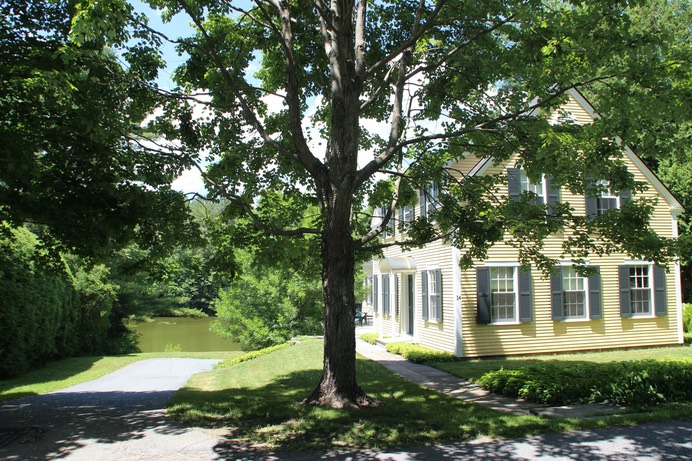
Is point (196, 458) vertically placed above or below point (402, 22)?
below

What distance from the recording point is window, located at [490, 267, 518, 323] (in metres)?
16.1

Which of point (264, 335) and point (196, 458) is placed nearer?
point (196, 458)

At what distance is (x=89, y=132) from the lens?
8250 mm

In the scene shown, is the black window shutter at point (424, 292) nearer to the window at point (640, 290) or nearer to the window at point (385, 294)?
the window at point (385, 294)

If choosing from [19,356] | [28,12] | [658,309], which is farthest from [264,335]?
[28,12]

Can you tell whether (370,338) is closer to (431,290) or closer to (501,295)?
(431,290)

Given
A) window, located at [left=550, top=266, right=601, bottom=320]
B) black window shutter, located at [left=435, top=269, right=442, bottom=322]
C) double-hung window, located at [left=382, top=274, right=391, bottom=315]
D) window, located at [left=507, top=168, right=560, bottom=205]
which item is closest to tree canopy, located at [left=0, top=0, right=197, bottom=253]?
black window shutter, located at [left=435, top=269, right=442, bottom=322]

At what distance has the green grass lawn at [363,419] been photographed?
7.10m

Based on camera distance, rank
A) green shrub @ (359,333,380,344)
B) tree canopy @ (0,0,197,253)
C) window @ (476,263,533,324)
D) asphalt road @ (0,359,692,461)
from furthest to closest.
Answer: green shrub @ (359,333,380,344), window @ (476,263,533,324), tree canopy @ (0,0,197,253), asphalt road @ (0,359,692,461)

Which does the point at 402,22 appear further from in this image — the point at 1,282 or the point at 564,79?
the point at 1,282

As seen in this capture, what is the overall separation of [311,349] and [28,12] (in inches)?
510

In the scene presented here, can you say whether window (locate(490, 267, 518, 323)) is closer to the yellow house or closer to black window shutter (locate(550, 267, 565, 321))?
the yellow house

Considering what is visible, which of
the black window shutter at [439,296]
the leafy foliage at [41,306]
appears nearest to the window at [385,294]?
the black window shutter at [439,296]

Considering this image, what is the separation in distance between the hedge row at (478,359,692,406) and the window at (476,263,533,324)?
5.92 meters
